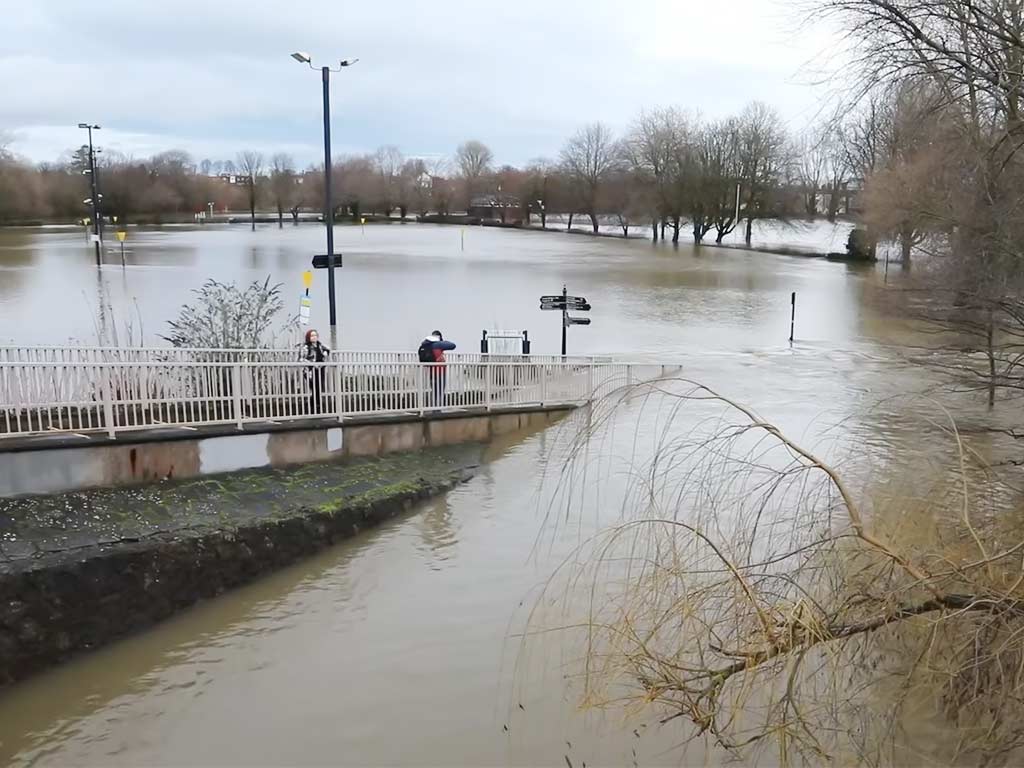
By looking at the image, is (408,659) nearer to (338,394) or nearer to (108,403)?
(108,403)

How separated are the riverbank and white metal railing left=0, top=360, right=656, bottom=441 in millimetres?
893

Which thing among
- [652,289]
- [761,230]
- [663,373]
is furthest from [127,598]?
[761,230]

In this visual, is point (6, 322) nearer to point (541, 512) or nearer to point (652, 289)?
point (541, 512)

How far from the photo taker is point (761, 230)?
93062mm

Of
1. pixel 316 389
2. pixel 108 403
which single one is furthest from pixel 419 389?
pixel 108 403

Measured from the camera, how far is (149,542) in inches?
321

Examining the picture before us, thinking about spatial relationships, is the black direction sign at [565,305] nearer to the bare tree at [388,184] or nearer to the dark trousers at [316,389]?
the dark trousers at [316,389]

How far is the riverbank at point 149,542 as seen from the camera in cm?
729

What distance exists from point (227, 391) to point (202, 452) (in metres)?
1.03

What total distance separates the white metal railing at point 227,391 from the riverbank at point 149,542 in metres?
0.89

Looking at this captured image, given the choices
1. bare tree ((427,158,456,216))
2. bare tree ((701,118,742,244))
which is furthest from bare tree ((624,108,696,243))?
bare tree ((427,158,456,216))

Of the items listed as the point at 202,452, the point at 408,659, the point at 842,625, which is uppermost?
the point at 842,625

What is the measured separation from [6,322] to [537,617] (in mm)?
23095

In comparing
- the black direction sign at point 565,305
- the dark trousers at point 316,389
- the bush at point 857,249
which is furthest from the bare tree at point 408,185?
the dark trousers at point 316,389
